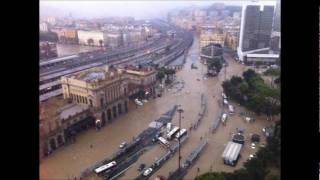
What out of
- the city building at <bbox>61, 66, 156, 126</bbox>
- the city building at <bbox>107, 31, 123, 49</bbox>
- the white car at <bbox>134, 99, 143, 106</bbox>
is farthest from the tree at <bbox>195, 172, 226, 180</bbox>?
the city building at <bbox>107, 31, 123, 49</bbox>

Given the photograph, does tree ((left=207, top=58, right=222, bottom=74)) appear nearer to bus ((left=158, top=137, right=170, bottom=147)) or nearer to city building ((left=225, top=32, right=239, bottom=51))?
city building ((left=225, top=32, right=239, bottom=51))

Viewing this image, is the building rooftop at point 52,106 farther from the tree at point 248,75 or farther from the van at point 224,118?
the tree at point 248,75

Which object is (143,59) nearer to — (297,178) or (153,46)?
(153,46)

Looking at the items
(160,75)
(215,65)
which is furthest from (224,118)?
(215,65)

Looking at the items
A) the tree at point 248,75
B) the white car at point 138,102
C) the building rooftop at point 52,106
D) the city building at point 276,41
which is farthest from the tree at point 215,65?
the building rooftop at point 52,106

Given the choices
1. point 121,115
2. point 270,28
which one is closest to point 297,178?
point 121,115
